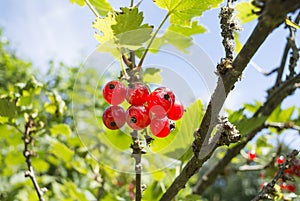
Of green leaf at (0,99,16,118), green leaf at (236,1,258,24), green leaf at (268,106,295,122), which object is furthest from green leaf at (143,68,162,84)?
green leaf at (268,106,295,122)

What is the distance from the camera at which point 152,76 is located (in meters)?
1.24

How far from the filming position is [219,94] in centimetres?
75

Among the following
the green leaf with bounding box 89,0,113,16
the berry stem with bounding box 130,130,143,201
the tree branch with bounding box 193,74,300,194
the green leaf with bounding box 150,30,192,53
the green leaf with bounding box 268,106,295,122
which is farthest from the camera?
the green leaf with bounding box 268,106,295,122

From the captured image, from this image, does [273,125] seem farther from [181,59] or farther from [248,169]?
[181,59]

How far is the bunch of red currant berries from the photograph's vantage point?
0.97m

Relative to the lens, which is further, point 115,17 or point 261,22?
point 115,17

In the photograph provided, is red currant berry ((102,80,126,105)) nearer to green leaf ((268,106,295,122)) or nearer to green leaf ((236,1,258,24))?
green leaf ((236,1,258,24))

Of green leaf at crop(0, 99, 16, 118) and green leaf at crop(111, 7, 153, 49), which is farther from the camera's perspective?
green leaf at crop(0, 99, 16, 118)

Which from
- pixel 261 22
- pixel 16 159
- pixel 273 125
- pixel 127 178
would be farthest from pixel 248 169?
pixel 261 22

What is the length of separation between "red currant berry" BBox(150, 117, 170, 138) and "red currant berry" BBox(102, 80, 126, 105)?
0.11 meters

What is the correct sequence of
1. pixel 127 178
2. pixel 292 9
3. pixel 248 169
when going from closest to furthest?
pixel 292 9
pixel 248 169
pixel 127 178

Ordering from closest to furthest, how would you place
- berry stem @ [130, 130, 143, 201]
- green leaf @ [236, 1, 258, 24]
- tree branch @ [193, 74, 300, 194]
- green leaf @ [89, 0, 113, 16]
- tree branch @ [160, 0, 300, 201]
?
tree branch @ [160, 0, 300, 201] → berry stem @ [130, 130, 143, 201] → green leaf @ [89, 0, 113, 16] → green leaf @ [236, 1, 258, 24] → tree branch @ [193, 74, 300, 194]

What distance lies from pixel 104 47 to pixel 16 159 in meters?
1.32

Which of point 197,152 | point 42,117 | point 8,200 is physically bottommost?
point 197,152
